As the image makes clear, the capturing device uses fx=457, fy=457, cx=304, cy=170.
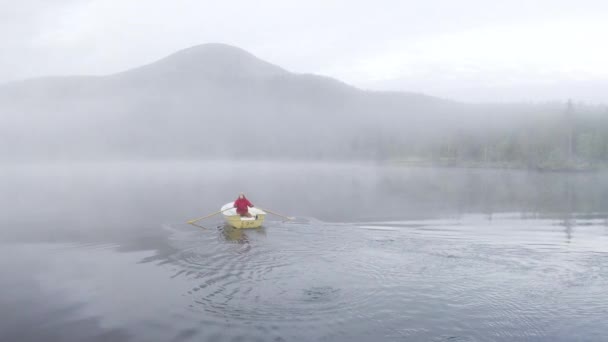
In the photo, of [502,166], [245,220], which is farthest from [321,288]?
[502,166]

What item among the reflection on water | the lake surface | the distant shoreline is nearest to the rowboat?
the lake surface

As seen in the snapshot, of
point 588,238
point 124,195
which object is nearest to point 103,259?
point 588,238

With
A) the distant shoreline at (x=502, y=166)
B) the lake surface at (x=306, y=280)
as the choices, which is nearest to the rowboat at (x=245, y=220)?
the lake surface at (x=306, y=280)

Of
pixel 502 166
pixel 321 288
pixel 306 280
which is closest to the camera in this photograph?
pixel 321 288

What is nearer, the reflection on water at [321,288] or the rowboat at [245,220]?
the reflection on water at [321,288]

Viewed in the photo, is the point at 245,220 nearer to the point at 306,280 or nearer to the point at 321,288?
the point at 306,280

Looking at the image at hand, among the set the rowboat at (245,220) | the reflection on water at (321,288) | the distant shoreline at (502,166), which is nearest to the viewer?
the reflection on water at (321,288)

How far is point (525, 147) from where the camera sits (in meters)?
122

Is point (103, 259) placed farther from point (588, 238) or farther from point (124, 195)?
point (124, 195)

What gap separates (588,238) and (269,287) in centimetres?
1834

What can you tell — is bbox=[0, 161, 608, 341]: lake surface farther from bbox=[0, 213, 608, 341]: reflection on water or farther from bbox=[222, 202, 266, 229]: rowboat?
bbox=[222, 202, 266, 229]: rowboat

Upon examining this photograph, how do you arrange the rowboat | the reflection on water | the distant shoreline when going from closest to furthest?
the reflection on water
the rowboat
the distant shoreline

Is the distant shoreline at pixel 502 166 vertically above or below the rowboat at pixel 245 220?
above

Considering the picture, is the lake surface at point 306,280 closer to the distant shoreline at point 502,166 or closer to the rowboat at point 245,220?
the rowboat at point 245,220
